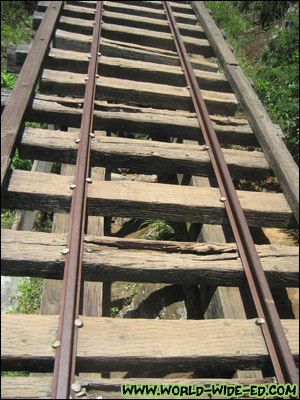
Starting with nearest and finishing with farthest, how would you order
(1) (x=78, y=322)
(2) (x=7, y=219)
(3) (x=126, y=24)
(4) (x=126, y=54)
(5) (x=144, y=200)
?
(1) (x=78, y=322), (5) (x=144, y=200), (2) (x=7, y=219), (4) (x=126, y=54), (3) (x=126, y=24)

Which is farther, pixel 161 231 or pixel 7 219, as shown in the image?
pixel 7 219

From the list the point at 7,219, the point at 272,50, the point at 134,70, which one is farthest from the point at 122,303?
the point at 272,50

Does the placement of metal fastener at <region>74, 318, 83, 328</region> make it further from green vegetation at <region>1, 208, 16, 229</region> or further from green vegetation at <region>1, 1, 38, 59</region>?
green vegetation at <region>1, 1, 38, 59</region>

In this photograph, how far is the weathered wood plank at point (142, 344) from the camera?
1.78 m

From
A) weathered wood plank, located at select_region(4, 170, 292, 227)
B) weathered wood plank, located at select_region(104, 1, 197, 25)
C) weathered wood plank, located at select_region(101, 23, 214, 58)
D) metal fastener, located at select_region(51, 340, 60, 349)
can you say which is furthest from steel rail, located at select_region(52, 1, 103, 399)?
weathered wood plank, located at select_region(104, 1, 197, 25)

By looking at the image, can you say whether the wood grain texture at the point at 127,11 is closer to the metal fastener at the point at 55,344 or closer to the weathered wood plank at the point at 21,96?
the weathered wood plank at the point at 21,96

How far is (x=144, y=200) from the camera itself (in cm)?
265

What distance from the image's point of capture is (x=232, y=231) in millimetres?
2580

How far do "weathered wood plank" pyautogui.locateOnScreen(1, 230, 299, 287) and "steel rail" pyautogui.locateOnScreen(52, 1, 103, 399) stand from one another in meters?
0.10

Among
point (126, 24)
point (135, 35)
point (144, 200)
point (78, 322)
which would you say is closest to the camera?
point (78, 322)

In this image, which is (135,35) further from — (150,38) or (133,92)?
(133,92)

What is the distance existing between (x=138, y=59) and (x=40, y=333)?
4068 millimetres

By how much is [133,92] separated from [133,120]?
617 millimetres

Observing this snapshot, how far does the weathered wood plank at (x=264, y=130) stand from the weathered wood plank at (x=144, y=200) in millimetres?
141
